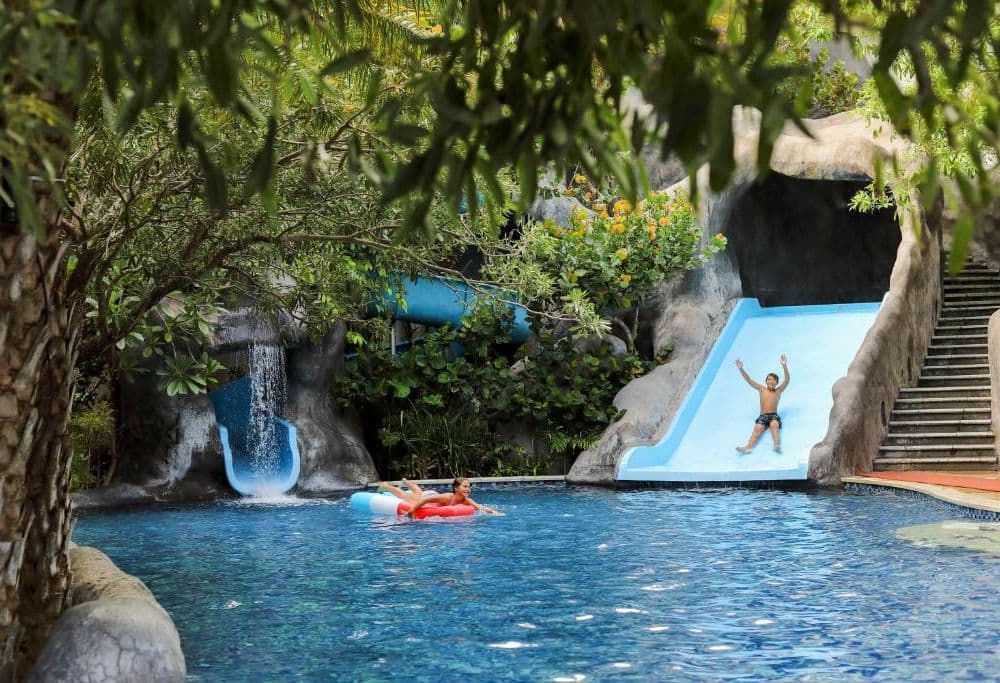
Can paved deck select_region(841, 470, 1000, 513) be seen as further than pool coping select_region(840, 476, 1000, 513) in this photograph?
Yes

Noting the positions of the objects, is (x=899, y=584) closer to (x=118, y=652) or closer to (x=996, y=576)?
(x=996, y=576)

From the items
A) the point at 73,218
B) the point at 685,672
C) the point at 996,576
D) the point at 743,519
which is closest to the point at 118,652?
the point at 73,218

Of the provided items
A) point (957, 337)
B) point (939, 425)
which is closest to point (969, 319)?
point (957, 337)

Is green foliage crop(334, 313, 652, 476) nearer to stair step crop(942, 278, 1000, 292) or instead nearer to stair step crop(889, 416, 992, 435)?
stair step crop(889, 416, 992, 435)

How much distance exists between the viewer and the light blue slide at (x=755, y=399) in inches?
595

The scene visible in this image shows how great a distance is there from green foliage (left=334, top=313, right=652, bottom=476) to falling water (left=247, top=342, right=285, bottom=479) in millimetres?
1023

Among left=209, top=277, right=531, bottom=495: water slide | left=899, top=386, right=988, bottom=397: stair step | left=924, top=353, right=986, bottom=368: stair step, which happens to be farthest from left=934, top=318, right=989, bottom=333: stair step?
left=209, top=277, right=531, bottom=495: water slide

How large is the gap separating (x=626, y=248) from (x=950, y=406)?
4811 millimetres

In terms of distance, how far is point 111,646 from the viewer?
16.8ft

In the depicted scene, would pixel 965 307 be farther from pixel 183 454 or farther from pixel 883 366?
pixel 183 454

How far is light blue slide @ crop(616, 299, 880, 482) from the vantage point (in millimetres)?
15125

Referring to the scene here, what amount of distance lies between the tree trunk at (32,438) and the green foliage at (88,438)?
1081cm

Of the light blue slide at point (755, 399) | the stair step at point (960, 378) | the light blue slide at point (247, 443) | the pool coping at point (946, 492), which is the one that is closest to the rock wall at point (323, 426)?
the light blue slide at point (247, 443)

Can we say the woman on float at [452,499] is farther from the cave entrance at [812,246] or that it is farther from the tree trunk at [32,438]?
the cave entrance at [812,246]
